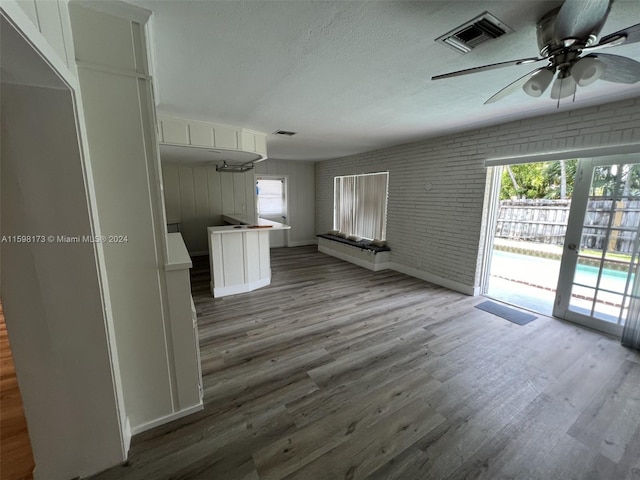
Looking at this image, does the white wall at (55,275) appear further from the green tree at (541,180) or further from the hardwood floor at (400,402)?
the green tree at (541,180)

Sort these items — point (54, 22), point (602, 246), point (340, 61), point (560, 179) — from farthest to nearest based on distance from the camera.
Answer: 1. point (560, 179)
2. point (602, 246)
3. point (340, 61)
4. point (54, 22)

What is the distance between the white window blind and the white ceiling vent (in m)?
5.95

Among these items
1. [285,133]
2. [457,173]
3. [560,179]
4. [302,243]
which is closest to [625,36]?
[457,173]

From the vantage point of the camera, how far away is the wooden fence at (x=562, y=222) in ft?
8.50

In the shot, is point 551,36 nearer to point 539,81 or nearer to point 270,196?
point 539,81

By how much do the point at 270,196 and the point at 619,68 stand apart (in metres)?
6.62

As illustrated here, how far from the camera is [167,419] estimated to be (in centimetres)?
168

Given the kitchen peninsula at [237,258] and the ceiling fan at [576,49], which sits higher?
the ceiling fan at [576,49]

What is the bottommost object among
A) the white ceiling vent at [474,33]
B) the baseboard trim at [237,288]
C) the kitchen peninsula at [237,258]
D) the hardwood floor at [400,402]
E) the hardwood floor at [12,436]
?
the hardwood floor at [400,402]

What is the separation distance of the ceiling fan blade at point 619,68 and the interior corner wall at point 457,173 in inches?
68.1

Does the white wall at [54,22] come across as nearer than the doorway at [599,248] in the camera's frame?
Yes

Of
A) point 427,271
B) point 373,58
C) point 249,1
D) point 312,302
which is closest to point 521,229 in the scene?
point 427,271

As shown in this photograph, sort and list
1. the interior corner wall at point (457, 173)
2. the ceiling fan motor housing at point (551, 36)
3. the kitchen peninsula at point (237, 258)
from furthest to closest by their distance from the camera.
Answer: the kitchen peninsula at point (237, 258), the interior corner wall at point (457, 173), the ceiling fan motor housing at point (551, 36)

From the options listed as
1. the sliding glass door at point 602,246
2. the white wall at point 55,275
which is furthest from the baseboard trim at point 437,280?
the white wall at point 55,275
